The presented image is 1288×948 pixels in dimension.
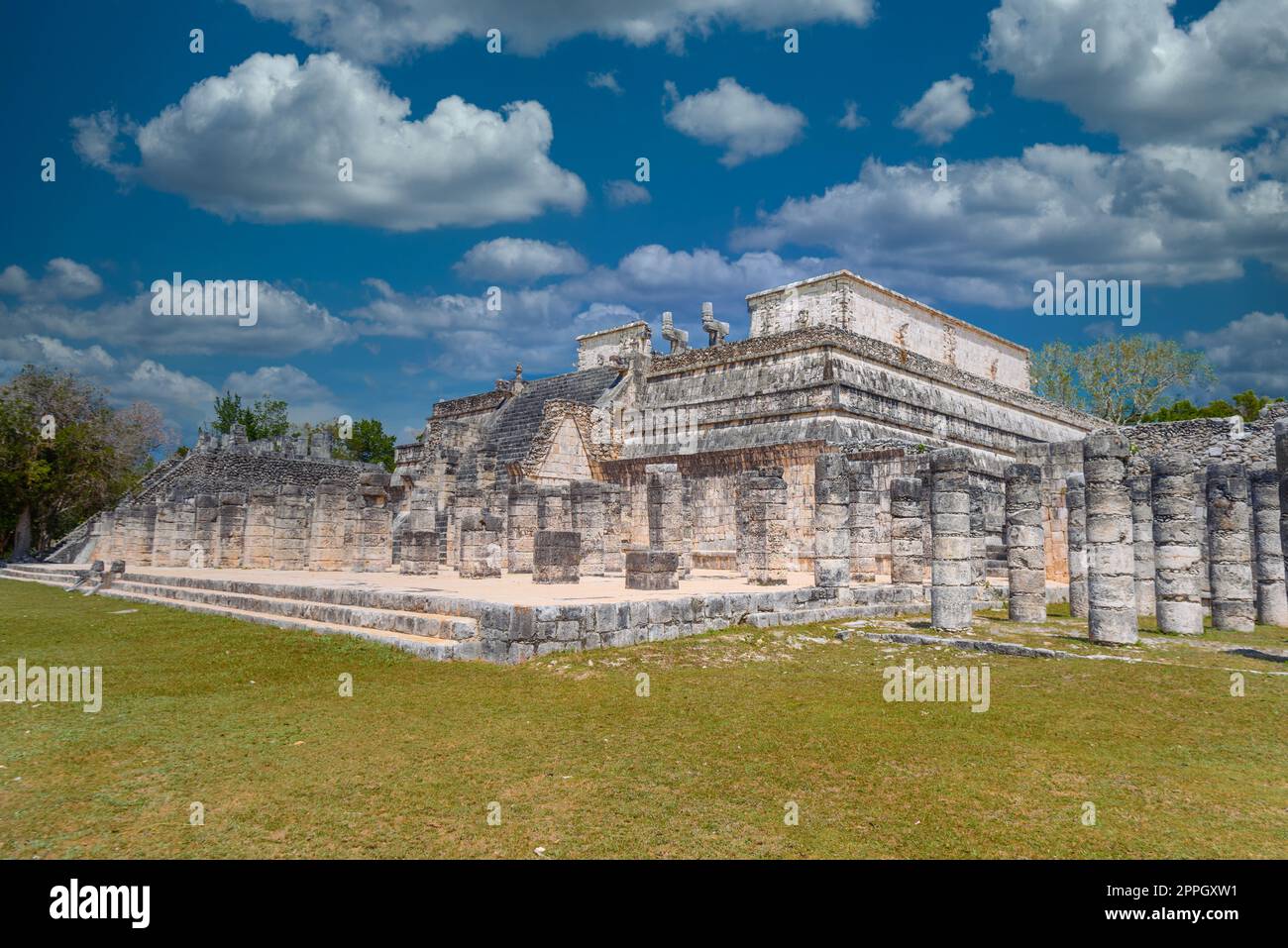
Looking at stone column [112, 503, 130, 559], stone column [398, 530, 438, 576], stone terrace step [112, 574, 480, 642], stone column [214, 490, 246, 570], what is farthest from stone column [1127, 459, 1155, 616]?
stone column [112, 503, 130, 559]

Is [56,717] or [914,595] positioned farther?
[914,595]

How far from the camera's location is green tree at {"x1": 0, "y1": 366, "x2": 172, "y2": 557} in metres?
27.8

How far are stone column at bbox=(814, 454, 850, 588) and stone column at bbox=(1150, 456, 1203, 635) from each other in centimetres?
457

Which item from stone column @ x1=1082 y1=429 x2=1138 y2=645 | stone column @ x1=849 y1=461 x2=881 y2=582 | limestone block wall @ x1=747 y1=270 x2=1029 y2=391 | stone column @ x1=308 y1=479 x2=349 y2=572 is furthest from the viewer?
limestone block wall @ x1=747 y1=270 x2=1029 y2=391

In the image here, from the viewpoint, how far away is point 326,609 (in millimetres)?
11055

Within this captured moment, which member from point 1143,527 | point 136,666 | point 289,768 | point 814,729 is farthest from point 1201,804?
point 1143,527

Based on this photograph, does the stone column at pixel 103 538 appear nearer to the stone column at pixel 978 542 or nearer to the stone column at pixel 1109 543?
the stone column at pixel 978 542

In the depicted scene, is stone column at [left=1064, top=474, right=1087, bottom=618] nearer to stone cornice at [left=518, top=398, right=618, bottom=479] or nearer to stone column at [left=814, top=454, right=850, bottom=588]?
stone column at [left=814, top=454, right=850, bottom=588]

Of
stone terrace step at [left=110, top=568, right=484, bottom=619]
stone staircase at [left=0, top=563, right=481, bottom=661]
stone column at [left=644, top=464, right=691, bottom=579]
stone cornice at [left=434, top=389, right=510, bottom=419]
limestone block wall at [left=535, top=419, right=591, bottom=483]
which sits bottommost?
stone staircase at [left=0, top=563, right=481, bottom=661]

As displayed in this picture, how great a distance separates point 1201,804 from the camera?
4.11m

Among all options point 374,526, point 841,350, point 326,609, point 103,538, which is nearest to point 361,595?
point 326,609
